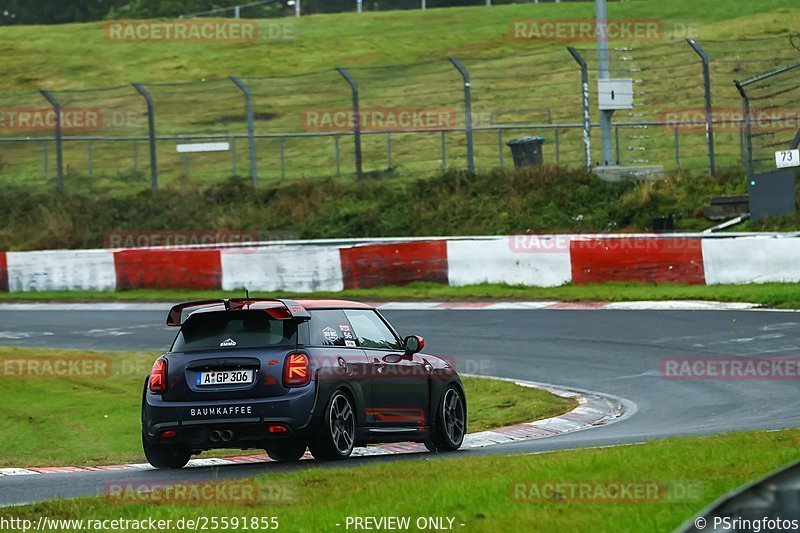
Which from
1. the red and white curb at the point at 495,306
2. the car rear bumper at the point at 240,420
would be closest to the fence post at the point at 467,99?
the red and white curb at the point at 495,306

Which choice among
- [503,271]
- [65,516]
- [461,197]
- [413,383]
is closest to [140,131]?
[461,197]

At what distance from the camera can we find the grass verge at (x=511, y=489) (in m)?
6.53

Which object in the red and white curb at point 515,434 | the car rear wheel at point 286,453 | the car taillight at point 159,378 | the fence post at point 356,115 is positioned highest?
the fence post at point 356,115

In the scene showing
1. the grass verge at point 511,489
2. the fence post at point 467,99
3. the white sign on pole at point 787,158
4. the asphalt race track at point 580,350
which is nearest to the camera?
the grass verge at point 511,489

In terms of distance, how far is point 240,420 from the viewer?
1023 centimetres

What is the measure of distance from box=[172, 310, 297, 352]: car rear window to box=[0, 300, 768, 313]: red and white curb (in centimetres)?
1133

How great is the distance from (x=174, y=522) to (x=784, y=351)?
36.0ft

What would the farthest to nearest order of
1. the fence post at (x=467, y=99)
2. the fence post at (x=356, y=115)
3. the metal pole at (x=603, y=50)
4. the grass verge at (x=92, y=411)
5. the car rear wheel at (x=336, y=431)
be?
the fence post at (x=356, y=115), the fence post at (x=467, y=99), the metal pole at (x=603, y=50), the grass verge at (x=92, y=411), the car rear wheel at (x=336, y=431)

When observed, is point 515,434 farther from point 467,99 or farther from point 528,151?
point 528,151

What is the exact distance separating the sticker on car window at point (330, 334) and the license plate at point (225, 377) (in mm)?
701

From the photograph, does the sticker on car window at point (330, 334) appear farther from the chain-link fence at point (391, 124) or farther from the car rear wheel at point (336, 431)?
the chain-link fence at point (391, 124)

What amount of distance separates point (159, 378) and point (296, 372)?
113cm

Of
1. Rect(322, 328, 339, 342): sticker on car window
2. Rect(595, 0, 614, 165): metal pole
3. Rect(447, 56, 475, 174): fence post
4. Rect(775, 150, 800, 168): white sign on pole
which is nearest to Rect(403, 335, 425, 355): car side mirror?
Rect(322, 328, 339, 342): sticker on car window

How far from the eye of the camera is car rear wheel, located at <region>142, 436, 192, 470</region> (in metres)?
10.7
